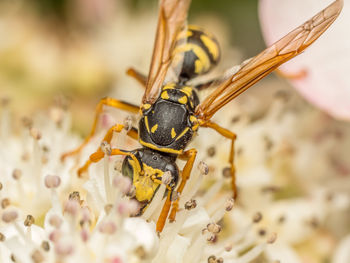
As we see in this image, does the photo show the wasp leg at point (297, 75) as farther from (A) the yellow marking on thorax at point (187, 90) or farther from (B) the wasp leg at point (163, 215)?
(B) the wasp leg at point (163, 215)

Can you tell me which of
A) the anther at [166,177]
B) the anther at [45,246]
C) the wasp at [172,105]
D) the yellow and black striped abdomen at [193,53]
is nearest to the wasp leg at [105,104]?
the wasp at [172,105]

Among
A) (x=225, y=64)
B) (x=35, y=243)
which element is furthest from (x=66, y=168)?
(x=225, y=64)

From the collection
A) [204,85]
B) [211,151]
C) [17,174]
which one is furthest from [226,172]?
[17,174]

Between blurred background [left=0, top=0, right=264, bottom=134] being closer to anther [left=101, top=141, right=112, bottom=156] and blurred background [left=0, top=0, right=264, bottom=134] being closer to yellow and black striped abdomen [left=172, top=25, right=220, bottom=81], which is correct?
yellow and black striped abdomen [left=172, top=25, right=220, bottom=81]

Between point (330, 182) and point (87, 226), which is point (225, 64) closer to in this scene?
point (330, 182)

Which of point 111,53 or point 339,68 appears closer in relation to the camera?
point 339,68

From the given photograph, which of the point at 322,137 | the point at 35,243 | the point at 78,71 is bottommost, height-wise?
the point at 35,243

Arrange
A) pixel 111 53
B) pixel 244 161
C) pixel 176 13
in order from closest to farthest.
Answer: pixel 176 13, pixel 244 161, pixel 111 53
